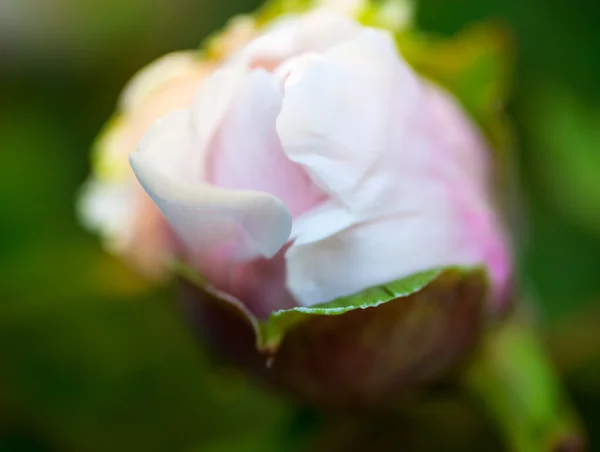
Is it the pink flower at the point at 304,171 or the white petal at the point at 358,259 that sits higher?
the pink flower at the point at 304,171

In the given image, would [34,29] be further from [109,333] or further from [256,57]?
[256,57]

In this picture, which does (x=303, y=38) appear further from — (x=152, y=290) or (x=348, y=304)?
(x=152, y=290)

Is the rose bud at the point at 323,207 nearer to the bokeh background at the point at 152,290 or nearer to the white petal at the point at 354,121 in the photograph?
the white petal at the point at 354,121

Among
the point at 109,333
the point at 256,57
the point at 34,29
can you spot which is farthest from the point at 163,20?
the point at 256,57

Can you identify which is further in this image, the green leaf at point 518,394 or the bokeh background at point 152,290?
the bokeh background at point 152,290

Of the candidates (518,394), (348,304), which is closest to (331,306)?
(348,304)

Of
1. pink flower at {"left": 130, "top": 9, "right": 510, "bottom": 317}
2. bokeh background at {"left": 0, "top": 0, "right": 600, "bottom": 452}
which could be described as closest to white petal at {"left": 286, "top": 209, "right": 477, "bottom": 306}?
pink flower at {"left": 130, "top": 9, "right": 510, "bottom": 317}

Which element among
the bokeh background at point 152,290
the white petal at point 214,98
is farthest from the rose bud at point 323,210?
the bokeh background at point 152,290
